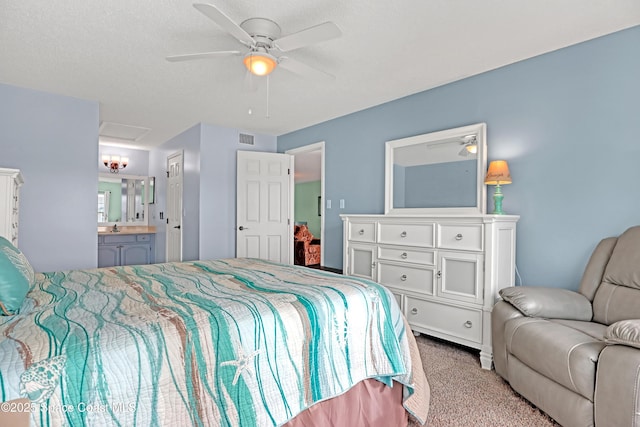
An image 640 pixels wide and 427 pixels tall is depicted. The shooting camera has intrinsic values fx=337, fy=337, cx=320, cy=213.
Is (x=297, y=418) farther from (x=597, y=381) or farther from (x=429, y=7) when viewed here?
(x=429, y=7)

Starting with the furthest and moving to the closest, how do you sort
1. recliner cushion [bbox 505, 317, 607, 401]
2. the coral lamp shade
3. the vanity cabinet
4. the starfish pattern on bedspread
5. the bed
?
the vanity cabinet → the coral lamp shade → recliner cushion [bbox 505, 317, 607, 401] → the starfish pattern on bedspread → the bed

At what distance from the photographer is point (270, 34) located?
222 centimetres

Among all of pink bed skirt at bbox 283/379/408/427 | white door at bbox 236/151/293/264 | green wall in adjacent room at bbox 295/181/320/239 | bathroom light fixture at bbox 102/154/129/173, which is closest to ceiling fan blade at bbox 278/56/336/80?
pink bed skirt at bbox 283/379/408/427

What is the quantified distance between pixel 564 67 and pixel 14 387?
11.3 ft

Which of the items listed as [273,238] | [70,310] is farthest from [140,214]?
[70,310]

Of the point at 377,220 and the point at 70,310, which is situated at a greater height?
the point at 377,220

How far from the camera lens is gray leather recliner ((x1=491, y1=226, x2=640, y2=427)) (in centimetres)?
144

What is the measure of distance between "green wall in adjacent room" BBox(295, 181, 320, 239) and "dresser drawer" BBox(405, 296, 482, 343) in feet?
23.6

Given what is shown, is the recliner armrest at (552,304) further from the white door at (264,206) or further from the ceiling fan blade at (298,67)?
the white door at (264,206)

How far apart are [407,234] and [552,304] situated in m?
1.22

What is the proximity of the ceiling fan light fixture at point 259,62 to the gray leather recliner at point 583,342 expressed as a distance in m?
2.17

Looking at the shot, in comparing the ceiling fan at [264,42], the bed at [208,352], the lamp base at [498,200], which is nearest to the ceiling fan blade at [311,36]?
the ceiling fan at [264,42]

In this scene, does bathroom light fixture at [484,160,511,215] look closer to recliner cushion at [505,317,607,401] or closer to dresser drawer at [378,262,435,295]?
dresser drawer at [378,262,435,295]

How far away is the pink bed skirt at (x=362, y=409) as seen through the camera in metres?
1.40
